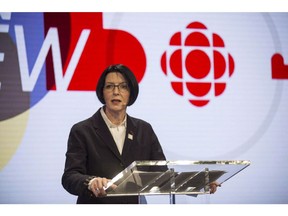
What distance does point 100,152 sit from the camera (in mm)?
2859

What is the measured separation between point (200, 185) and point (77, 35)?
7.25 feet

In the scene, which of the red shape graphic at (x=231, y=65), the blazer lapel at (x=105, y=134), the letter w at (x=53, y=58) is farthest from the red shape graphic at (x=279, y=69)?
the blazer lapel at (x=105, y=134)

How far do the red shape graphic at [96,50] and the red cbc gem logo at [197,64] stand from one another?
255mm

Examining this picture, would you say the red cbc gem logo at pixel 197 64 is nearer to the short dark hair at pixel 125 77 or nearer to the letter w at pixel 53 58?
the letter w at pixel 53 58

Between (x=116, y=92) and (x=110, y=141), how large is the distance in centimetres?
28

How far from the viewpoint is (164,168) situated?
6.96 ft

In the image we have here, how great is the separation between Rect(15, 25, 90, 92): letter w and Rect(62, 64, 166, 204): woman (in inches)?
47.1

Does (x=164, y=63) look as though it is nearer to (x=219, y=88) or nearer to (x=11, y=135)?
(x=219, y=88)

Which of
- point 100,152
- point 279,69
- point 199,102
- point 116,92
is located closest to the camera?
point 100,152

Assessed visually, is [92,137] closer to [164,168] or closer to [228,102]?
[164,168]

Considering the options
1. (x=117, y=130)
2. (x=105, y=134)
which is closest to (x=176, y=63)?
(x=117, y=130)

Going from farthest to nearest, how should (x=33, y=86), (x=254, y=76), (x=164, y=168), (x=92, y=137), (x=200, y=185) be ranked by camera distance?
1. (x=254, y=76)
2. (x=33, y=86)
3. (x=92, y=137)
4. (x=200, y=185)
5. (x=164, y=168)

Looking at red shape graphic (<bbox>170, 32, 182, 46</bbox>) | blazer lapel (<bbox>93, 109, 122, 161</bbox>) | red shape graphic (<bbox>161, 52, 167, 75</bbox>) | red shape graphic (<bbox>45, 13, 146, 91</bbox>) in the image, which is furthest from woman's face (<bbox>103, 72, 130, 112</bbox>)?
red shape graphic (<bbox>170, 32, 182, 46</bbox>)
